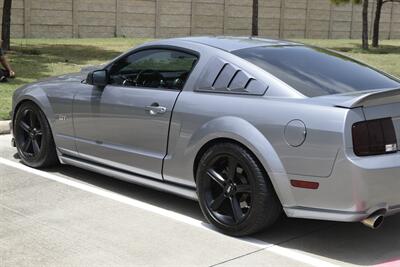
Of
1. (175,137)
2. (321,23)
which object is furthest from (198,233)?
(321,23)

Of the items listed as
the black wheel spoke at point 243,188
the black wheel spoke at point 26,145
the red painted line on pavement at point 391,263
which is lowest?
the red painted line on pavement at point 391,263

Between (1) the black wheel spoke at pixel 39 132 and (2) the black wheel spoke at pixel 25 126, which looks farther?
(2) the black wheel spoke at pixel 25 126

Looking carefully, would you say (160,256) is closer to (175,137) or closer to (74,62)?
(175,137)

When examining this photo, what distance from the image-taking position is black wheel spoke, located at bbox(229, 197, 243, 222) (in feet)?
15.5

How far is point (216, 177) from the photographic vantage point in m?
4.83

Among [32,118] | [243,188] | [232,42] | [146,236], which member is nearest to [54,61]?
[32,118]

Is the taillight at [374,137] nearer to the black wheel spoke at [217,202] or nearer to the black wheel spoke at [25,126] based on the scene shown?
the black wheel spoke at [217,202]

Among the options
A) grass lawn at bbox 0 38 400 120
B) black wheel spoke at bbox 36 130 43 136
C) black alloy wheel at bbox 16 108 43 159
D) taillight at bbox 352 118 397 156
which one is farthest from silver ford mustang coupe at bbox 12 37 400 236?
grass lawn at bbox 0 38 400 120

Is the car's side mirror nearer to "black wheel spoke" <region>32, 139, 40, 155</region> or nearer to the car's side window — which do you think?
the car's side window

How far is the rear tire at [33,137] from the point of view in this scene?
21.4 ft

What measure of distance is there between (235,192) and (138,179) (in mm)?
1180

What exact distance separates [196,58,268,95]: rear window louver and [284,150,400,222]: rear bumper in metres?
0.92

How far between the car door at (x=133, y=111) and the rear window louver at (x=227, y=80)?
0.26 metres

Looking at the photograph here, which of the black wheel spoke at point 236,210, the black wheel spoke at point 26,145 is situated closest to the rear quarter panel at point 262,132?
the black wheel spoke at point 236,210
